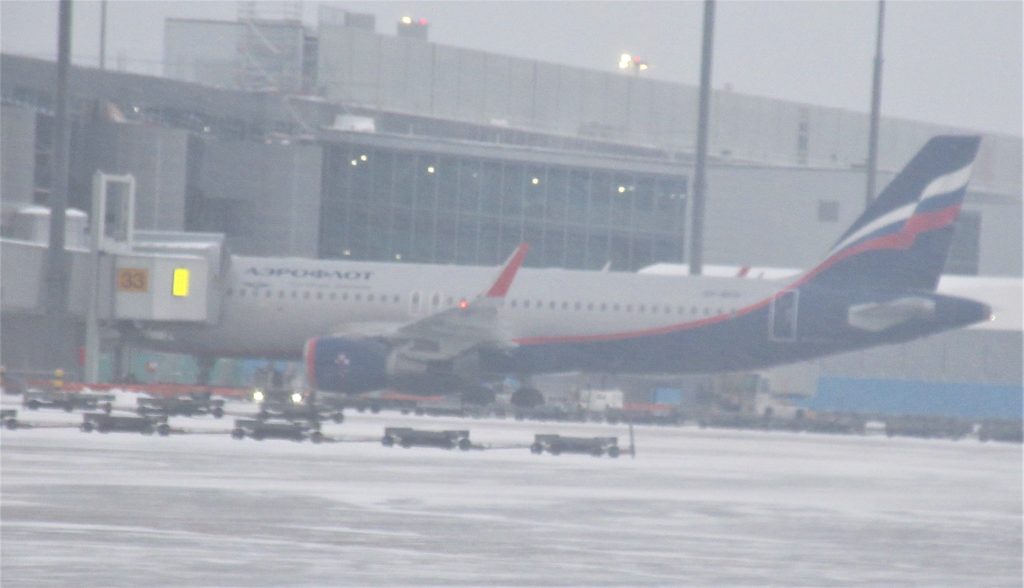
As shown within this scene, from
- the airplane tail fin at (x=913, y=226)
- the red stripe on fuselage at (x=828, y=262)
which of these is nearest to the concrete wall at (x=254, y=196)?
the red stripe on fuselage at (x=828, y=262)

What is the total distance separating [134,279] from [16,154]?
1380cm

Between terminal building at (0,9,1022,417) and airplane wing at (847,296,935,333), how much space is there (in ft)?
45.2

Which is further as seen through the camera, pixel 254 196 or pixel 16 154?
pixel 254 196

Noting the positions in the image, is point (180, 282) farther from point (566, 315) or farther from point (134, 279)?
point (566, 315)

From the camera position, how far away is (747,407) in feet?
161

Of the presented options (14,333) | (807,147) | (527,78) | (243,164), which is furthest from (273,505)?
(807,147)

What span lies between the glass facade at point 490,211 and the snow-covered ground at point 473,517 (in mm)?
44333

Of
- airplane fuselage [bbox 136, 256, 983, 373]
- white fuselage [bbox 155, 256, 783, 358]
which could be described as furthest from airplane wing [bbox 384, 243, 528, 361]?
white fuselage [bbox 155, 256, 783, 358]

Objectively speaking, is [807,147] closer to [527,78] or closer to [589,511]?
[527,78]

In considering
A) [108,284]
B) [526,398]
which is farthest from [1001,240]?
[108,284]

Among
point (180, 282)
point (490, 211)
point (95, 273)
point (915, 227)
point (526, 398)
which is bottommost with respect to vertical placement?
point (526, 398)

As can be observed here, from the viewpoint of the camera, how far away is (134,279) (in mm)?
43125

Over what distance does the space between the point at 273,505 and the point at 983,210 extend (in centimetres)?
5929

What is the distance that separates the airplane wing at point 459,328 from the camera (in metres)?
42.6
